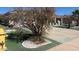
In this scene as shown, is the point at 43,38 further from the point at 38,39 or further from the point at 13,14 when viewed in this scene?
the point at 13,14

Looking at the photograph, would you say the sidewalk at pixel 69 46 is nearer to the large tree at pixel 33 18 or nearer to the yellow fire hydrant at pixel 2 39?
the large tree at pixel 33 18

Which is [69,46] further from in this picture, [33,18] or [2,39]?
[2,39]

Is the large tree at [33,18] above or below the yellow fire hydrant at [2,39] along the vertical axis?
above

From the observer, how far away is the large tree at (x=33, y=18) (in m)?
2.04

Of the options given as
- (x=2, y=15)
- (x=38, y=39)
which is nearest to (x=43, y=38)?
(x=38, y=39)

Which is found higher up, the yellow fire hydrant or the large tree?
the large tree

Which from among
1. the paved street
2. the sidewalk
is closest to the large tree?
the paved street

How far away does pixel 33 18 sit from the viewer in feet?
6.70

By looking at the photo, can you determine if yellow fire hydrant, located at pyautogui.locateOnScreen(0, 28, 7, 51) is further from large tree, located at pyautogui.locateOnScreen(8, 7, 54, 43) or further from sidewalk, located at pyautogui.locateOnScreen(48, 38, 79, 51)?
sidewalk, located at pyautogui.locateOnScreen(48, 38, 79, 51)

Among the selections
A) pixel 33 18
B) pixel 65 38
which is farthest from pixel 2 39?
pixel 65 38

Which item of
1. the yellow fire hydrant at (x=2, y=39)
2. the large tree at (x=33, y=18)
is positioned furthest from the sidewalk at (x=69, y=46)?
the yellow fire hydrant at (x=2, y=39)

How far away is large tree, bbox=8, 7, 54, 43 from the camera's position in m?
2.04
